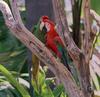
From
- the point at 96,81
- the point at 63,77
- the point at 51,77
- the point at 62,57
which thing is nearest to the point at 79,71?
the point at 63,77

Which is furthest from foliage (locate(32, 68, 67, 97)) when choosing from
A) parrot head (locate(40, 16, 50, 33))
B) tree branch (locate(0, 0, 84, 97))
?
tree branch (locate(0, 0, 84, 97))

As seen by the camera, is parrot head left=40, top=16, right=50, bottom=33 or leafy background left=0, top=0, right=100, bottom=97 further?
leafy background left=0, top=0, right=100, bottom=97

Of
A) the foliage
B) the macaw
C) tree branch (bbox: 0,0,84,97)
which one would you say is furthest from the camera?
the foliage

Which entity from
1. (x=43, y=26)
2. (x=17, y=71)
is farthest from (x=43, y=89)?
(x=17, y=71)

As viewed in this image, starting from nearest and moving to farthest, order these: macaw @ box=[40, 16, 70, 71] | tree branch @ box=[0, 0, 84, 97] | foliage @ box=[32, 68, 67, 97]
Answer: tree branch @ box=[0, 0, 84, 97], macaw @ box=[40, 16, 70, 71], foliage @ box=[32, 68, 67, 97]

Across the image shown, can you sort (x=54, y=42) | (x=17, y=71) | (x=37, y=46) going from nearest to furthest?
(x=37, y=46) < (x=54, y=42) < (x=17, y=71)

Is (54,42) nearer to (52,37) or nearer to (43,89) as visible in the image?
(52,37)

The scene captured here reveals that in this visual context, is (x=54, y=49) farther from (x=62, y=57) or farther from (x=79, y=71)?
(x=79, y=71)

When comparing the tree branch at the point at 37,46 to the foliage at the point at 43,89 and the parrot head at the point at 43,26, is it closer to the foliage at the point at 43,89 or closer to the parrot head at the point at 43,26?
the parrot head at the point at 43,26

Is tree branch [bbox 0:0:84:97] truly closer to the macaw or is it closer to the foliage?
the macaw

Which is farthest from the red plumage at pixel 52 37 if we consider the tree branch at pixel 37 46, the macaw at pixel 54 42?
the tree branch at pixel 37 46

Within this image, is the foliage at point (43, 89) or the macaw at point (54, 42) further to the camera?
the foliage at point (43, 89)

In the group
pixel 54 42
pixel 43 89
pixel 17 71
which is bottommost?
pixel 17 71

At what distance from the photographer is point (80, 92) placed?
587mm
